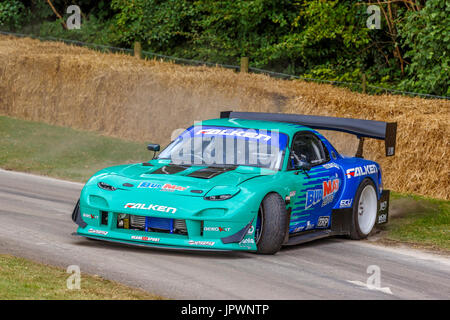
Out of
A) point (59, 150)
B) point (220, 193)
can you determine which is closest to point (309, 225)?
point (220, 193)

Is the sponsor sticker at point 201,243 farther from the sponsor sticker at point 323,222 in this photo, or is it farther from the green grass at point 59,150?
the green grass at point 59,150

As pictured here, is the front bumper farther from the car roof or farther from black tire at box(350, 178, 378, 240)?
black tire at box(350, 178, 378, 240)

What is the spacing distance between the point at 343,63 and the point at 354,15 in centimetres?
147

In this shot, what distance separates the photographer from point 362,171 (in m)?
11.4

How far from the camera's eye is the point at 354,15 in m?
24.5

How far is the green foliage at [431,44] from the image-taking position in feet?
66.3

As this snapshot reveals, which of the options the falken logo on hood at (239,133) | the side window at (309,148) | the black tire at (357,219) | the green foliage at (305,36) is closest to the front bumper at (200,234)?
the falken logo on hood at (239,133)

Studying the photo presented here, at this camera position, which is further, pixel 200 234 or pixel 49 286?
pixel 200 234

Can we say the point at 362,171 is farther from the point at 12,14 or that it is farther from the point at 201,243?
the point at 12,14

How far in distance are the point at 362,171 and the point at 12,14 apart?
24.2 m

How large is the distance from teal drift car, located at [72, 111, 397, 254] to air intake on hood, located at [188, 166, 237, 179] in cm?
1

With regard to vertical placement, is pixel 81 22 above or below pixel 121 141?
above
